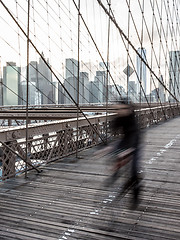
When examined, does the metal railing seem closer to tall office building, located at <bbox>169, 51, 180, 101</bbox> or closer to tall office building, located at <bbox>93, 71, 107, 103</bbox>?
tall office building, located at <bbox>93, 71, 107, 103</bbox>

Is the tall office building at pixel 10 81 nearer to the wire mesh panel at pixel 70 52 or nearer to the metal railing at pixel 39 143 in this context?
the wire mesh panel at pixel 70 52

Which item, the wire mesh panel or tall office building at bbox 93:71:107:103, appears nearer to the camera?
the wire mesh panel

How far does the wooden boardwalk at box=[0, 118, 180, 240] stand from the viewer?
2529 millimetres

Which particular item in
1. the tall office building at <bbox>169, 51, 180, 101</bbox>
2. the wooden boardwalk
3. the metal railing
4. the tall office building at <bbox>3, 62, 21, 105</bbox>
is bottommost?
the wooden boardwalk

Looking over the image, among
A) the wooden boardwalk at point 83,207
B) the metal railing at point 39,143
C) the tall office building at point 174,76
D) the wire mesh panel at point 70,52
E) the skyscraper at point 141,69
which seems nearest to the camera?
the wooden boardwalk at point 83,207

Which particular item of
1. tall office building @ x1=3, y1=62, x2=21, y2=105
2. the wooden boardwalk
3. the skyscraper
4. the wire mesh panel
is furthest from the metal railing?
tall office building @ x1=3, y1=62, x2=21, y2=105

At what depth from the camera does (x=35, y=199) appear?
3.29 m

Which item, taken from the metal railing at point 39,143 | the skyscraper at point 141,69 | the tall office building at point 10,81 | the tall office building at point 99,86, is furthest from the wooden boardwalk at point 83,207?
the tall office building at point 99,86

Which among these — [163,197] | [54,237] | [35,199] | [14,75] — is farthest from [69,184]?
[14,75]

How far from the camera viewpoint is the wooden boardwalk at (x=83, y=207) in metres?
2.53

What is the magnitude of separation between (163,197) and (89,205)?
78 cm

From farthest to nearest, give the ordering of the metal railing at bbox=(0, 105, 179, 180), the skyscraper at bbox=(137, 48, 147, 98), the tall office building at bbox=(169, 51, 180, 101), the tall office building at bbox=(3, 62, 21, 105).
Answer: the tall office building at bbox=(169, 51, 180, 101) → the tall office building at bbox=(3, 62, 21, 105) → the skyscraper at bbox=(137, 48, 147, 98) → the metal railing at bbox=(0, 105, 179, 180)

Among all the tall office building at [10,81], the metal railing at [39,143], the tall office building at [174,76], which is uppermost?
the tall office building at [174,76]

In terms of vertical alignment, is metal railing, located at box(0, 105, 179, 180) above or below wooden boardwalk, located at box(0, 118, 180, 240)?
above
